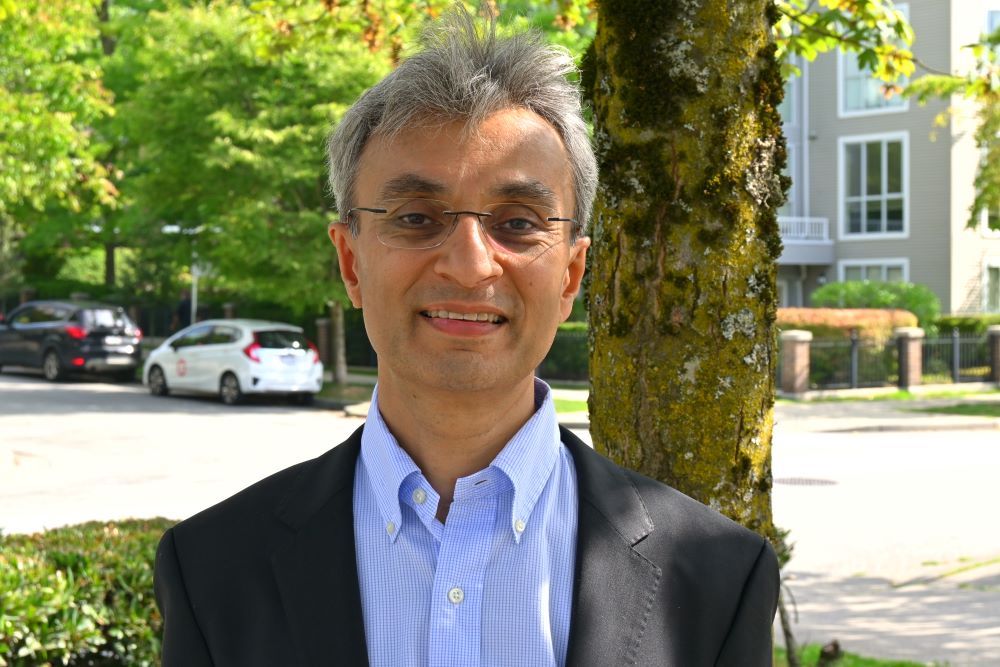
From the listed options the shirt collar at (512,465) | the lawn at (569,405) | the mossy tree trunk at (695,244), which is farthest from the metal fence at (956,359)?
the shirt collar at (512,465)

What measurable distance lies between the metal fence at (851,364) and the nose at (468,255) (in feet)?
74.8

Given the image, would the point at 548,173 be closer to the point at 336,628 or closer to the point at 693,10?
the point at 336,628

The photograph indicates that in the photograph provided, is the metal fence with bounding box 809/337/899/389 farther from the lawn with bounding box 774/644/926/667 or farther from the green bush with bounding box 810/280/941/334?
the lawn with bounding box 774/644/926/667

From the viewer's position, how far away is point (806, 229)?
3438 cm

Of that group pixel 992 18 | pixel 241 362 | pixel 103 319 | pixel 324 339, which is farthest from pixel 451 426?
pixel 992 18

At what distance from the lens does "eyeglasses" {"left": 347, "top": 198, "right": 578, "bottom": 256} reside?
1.84 m

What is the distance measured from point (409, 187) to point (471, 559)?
0.59 meters

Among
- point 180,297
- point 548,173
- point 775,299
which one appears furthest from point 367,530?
point 180,297

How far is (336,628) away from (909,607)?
6999 mm

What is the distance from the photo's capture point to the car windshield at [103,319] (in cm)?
2584

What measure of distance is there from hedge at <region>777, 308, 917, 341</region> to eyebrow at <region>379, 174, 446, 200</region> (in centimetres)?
2362

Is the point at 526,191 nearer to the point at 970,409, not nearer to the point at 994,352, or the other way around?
the point at 970,409

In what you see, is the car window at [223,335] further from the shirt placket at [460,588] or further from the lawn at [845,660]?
the shirt placket at [460,588]

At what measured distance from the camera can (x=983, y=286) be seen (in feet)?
105
